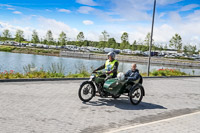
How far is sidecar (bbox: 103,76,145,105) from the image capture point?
7.76 metres

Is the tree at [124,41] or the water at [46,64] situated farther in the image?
the tree at [124,41]

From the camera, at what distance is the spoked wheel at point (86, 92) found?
7.77 m

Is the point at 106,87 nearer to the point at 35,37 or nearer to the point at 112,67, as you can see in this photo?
the point at 112,67

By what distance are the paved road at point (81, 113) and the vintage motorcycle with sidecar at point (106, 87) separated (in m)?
0.32

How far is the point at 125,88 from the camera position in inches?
318

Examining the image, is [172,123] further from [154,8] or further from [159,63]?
[159,63]

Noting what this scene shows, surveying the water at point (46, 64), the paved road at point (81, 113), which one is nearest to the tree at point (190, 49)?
the water at point (46, 64)

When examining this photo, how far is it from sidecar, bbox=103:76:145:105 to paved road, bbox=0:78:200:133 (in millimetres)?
347

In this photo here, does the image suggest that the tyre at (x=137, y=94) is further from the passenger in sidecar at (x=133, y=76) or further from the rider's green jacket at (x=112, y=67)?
the rider's green jacket at (x=112, y=67)

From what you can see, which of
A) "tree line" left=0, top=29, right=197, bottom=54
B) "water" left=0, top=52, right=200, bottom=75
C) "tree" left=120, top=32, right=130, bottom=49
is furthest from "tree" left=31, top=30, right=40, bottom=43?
"water" left=0, top=52, right=200, bottom=75

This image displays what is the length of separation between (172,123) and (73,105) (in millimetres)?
3139

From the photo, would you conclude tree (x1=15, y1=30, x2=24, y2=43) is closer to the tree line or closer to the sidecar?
the tree line

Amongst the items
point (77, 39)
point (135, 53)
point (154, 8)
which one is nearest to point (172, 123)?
point (154, 8)

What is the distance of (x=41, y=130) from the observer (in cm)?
491
